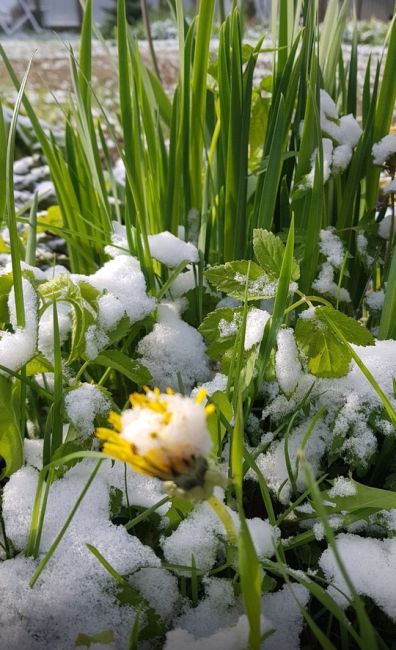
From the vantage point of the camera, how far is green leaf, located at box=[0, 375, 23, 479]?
69cm

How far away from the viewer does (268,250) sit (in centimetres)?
75

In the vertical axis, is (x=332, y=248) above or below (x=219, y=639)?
above

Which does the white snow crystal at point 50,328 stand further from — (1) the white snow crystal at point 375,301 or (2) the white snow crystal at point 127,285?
(1) the white snow crystal at point 375,301

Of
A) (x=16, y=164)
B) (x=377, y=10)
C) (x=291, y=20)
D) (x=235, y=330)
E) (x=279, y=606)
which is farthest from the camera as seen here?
(x=377, y=10)

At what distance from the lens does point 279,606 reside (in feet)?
2.03

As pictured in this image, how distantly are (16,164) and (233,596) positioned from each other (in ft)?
7.09

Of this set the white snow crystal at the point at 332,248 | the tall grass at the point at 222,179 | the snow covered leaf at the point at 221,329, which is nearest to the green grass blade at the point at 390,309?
the tall grass at the point at 222,179

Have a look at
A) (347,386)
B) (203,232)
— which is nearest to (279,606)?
(347,386)

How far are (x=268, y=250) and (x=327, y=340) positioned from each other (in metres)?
0.14

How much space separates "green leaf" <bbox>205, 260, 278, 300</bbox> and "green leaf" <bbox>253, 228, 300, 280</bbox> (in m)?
0.02

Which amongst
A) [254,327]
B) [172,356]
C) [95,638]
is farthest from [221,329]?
[95,638]

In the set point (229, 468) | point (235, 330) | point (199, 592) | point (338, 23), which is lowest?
point (199, 592)

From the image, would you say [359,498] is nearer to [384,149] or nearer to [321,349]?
[321,349]

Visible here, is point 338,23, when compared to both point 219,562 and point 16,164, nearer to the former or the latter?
point 219,562
